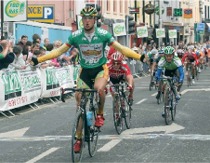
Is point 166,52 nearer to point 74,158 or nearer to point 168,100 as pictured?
point 168,100

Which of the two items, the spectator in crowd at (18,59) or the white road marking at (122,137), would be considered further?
the spectator in crowd at (18,59)

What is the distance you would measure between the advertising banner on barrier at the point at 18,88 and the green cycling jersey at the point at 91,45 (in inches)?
244

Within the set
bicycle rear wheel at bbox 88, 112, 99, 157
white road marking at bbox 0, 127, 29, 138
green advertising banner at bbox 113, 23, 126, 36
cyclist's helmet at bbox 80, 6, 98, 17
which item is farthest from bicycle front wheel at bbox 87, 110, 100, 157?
green advertising banner at bbox 113, 23, 126, 36

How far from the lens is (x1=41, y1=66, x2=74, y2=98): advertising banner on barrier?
20.9 m

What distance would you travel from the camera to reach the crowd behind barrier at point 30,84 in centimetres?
1731

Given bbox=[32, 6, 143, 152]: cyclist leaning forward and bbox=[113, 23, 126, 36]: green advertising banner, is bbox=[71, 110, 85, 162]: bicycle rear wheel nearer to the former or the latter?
bbox=[32, 6, 143, 152]: cyclist leaning forward

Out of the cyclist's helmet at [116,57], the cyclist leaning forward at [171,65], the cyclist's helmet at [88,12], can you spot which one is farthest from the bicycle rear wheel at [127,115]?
the cyclist's helmet at [88,12]

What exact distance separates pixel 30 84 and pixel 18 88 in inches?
44.4

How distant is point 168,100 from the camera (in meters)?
15.4

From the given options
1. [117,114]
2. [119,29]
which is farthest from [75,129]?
[119,29]

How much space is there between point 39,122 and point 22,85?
3.10 meters

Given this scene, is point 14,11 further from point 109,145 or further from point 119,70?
point 109,145

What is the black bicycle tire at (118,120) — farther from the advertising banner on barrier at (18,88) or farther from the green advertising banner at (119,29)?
the green advertising banner at (119,29)

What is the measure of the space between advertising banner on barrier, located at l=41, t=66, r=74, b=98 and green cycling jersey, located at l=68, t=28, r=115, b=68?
956 cm
